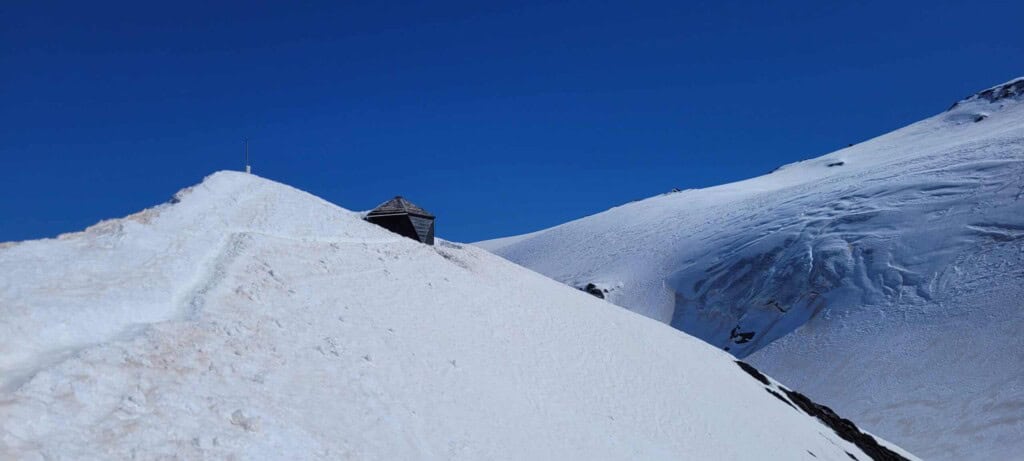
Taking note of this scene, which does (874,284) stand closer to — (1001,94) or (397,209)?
(397,209)

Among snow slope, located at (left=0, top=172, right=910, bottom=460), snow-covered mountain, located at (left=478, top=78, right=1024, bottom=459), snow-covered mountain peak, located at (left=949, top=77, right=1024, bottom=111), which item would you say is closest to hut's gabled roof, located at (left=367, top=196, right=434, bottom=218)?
snow slope, located at (left=0, top=172, right=910, bottom=460)

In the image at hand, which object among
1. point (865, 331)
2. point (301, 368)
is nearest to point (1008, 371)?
point (865, 331)

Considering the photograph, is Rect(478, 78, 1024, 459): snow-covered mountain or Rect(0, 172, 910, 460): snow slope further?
Rect(478, 78, 1024, 459): snow-covered mountain

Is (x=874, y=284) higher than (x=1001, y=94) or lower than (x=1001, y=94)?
lower

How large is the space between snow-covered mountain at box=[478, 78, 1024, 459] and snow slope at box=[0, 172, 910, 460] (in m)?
29.1

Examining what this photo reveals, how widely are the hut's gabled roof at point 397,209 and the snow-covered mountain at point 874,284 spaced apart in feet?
113

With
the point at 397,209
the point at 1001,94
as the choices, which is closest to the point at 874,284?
the point at 397,209

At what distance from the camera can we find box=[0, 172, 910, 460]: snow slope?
12.4m

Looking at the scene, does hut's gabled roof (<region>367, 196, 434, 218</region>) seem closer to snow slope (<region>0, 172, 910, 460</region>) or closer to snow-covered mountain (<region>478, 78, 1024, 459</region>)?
snow slope (<region>0, 172, 910, 460</region>)

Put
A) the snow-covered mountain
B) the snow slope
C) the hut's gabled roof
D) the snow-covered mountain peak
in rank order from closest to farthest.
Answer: the snow slope
the hut's gabled roof
the snow-covered mountain
the snow-covered mountain peak

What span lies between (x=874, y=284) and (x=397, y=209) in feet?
168

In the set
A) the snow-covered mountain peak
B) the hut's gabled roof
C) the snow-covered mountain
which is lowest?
the snow-covered mountain

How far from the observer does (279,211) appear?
2441 cm

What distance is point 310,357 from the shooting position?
53.5ft
